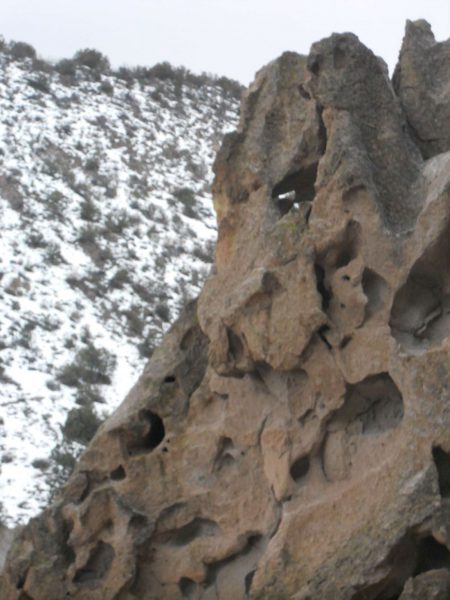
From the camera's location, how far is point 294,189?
30.6 feet

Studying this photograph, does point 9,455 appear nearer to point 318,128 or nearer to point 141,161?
point 318,128

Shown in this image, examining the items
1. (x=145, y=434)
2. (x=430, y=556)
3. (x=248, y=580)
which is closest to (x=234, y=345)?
(x=145, y=434)

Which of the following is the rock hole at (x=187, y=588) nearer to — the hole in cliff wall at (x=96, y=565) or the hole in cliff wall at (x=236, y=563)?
the hole in cliff wall at (x=236, y=563)

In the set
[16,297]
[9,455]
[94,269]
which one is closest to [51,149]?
[94,269]

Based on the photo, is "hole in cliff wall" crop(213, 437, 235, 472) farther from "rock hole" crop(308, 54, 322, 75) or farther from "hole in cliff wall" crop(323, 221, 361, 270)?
"rock hole" crop(308, 54, 322, 75)

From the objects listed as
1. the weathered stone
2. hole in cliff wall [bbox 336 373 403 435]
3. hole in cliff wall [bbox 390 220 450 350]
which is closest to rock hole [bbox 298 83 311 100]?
the weathered stone

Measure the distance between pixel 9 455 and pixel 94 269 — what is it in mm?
7290

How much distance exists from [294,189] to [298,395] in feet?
6.40

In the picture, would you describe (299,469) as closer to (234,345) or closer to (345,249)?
(234,345)

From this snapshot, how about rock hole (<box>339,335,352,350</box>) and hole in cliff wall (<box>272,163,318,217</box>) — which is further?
hole in cliff wall (<box>272,163,318,217</box>)

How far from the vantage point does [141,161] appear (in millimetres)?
29422

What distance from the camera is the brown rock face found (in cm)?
723

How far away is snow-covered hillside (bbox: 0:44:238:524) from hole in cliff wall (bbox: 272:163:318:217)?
26.1ft

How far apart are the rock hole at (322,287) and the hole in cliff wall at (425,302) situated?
496 millimetres
